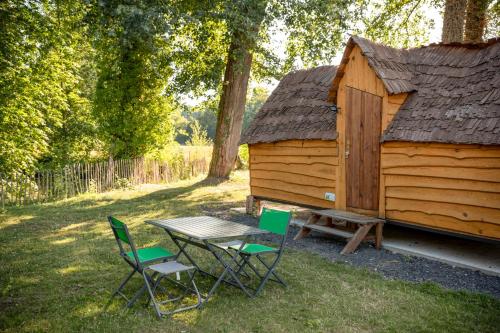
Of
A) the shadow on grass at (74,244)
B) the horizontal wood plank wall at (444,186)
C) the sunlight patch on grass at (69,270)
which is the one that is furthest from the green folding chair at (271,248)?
the horizontal wood plank wall at (444,186)

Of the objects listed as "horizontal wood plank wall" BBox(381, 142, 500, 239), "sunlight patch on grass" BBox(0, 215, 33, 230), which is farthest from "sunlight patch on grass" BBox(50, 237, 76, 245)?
"horizontal wood plank wall" BBox(381, 142, 500, 239)

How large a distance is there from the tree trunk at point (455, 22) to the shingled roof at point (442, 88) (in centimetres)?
555

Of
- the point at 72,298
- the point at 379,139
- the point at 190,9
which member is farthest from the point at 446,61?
the point at 190,9

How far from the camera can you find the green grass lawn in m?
4.91

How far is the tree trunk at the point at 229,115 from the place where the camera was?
18.2m

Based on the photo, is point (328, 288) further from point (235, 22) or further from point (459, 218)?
point (235, 22)

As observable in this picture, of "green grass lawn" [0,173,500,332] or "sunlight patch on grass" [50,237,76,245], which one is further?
"sunlight patch on grass" [50,237,76,245]

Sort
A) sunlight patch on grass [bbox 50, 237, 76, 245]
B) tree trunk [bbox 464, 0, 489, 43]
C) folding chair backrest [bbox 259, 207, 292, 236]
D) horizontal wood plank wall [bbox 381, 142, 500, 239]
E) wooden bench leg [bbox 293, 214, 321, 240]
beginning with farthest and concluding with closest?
tree trunk [bbox 464, 0, 489, 43]
wooden bench leg [bbox 293, 214, 321, 240]
sunlight patch on grass [bbox 50, 237, 76, 245]
horizontal wood plank wall [bbox 381, 142, 500, 239]
folding chair backrest [bbox 259, 207, 292, 236]

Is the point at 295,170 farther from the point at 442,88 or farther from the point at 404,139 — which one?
the point at 442,88

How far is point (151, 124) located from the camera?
66.0 ft

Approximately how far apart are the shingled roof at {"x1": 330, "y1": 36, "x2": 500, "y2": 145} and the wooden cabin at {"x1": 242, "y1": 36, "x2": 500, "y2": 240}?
2 cm

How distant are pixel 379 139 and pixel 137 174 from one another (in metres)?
12.7

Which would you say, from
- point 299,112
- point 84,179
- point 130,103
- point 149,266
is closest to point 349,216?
point 299,112

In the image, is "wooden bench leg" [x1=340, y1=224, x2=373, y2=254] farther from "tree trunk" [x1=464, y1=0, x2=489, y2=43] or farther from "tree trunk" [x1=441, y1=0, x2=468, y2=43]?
"tree trunk" [x1=464, y1=0, x2=489, y2=43]
